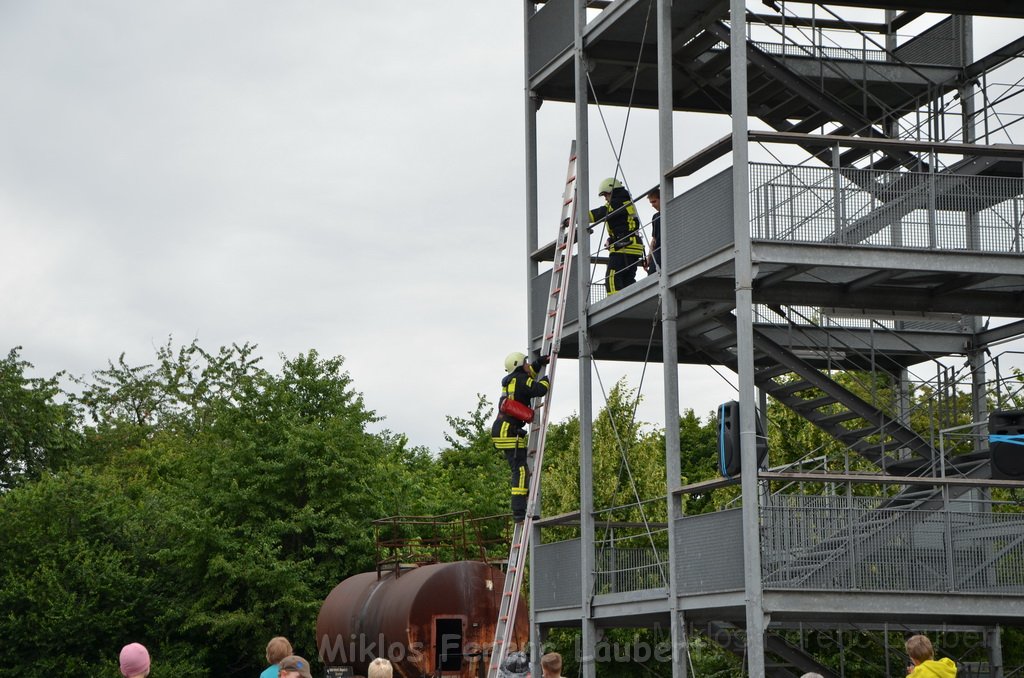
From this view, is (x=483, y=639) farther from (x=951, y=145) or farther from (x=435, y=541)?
(x=951, y=145)

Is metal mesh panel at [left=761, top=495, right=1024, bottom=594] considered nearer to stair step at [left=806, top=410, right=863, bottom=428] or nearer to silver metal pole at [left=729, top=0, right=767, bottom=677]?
silver metal pole at [left=729, top=0, right=767, bottom=677]

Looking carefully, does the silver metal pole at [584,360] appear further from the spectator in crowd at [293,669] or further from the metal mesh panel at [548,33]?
the spectator in crowd at [293,669]

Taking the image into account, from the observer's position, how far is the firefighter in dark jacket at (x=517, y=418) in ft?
71.6

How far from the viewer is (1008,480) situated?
712 inches

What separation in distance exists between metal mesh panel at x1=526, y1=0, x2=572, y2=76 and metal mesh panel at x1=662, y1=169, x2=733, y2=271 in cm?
488

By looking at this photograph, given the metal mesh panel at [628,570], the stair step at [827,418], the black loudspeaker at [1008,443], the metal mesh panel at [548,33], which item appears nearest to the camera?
the black loudspeaker at [1008,443]

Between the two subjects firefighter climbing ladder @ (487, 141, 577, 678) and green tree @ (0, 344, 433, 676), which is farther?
green tree @ (0, 344, 433, 676)

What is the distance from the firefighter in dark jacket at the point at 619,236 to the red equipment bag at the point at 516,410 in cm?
221

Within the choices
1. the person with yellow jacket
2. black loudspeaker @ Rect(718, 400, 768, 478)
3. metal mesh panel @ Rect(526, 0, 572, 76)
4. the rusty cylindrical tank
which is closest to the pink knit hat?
the person with yellow jacket

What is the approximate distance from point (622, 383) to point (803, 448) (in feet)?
34.3

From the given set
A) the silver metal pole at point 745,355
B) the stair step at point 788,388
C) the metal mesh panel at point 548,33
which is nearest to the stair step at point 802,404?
the stair step at point 788,388

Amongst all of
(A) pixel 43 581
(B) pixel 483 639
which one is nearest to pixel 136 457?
(A) pixel 43 581

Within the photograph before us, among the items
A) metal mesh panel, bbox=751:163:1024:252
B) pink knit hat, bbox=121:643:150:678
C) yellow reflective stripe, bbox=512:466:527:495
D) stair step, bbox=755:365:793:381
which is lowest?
pink knit hat, bbox=121:643:150:678

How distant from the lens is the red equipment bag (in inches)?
854
